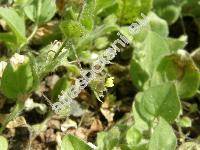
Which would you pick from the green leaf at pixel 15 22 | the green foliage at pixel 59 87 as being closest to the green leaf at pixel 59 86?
the green foliage at pixel 59 87

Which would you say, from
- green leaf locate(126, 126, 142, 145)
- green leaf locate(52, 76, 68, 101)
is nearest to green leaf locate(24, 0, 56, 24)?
green leaf locate(52, 76, 68, 101)

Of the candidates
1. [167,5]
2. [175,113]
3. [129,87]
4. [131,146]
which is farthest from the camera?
[167,5]

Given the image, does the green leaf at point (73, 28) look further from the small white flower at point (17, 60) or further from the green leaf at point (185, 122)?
the green leaf at point (185, 122)

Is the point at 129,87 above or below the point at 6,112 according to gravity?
below

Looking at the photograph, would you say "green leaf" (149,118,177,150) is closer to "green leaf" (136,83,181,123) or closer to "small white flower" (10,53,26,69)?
"green leaf" (136,83,181,123)

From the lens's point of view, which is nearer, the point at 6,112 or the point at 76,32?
the point at 76,32

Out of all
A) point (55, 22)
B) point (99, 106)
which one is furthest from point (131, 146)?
point (55, 22)

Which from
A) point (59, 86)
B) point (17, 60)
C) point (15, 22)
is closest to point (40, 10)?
point (15, 22)

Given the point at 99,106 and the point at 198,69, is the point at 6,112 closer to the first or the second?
the point at 99,106
